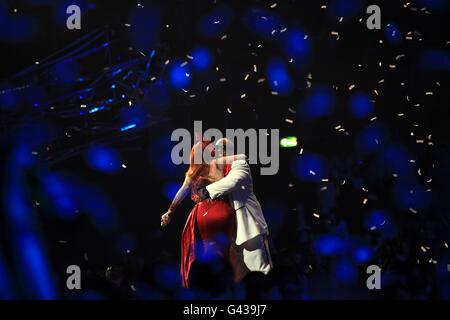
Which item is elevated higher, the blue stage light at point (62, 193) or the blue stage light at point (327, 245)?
the blue stage light at point (62, 193)

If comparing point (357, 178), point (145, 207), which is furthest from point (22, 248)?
point (357, 178)

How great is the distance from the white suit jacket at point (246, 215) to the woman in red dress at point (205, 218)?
0.05 metres

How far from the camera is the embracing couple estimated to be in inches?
168

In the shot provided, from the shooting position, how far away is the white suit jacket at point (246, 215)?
14.1ft

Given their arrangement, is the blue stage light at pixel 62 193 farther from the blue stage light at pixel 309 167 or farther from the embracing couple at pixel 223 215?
the blue stage light at pixel 309 167

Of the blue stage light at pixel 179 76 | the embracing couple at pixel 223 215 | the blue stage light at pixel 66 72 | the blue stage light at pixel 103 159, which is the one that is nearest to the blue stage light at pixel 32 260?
the blue stage light at pixel 103 159

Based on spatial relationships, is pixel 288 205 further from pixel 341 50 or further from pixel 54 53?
pixel 54 53

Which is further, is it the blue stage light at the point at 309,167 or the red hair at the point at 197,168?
the blue stage light at the point at 309,167

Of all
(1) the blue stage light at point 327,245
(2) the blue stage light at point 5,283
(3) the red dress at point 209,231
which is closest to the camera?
(3) the red dress at point 209,231

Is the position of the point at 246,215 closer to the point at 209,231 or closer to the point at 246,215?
the point at 246,215

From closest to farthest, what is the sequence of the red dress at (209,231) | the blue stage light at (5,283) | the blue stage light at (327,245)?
the red dress at (209,231) → the blue stage light at (5,283) → the blue stage light at (327,245)

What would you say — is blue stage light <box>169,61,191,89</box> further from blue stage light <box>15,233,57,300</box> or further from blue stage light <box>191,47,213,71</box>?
blue stage light <box>15,233,57,300</box>

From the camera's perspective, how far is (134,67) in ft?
14.8

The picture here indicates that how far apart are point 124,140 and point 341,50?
154 cm
